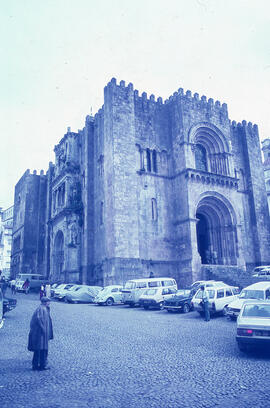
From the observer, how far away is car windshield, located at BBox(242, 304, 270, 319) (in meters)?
9.49


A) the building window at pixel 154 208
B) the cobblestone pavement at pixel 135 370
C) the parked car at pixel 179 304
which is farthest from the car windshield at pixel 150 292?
the building window at pixel 154 208

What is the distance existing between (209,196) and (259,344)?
2193 cm

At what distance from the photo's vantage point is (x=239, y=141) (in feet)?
119

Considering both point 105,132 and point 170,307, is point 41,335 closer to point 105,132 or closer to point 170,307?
point 170,307

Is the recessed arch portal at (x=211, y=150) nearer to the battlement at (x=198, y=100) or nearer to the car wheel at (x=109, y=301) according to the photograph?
the battlement at (x=198, y=100)

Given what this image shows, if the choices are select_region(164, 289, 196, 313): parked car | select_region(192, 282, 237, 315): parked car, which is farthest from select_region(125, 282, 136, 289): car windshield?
select_region(192, 282, 237, 315): parked car

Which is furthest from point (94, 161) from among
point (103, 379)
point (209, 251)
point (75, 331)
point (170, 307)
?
point (103, 379)

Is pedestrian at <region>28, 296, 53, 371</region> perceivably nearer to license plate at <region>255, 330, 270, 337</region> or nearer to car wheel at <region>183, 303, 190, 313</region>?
license plate at <region>255, 330, 270, 337</region>

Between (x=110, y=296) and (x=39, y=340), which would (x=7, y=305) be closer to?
(x=39, y=340)

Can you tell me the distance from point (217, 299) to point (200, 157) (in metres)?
18.6

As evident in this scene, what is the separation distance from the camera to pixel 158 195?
2995cm

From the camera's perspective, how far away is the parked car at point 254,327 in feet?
29.0

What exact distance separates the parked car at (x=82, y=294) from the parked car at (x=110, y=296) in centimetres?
185

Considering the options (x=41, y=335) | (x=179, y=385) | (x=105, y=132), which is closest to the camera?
(x=179, y=385)
